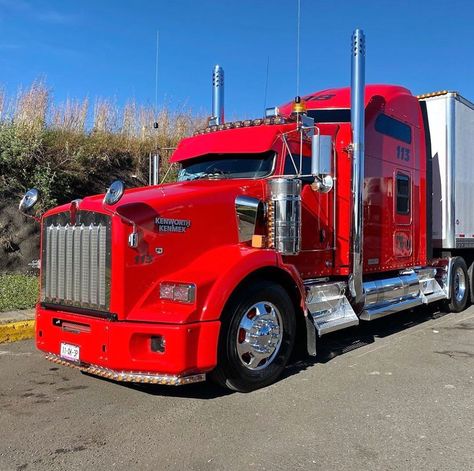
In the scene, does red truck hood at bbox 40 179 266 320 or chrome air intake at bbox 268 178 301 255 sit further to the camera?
chrome air intake at bbox 268 178 301 255

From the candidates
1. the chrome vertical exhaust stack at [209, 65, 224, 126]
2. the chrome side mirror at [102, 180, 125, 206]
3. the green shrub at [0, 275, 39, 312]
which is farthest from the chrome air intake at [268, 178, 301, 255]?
the green shrub at [0, 275, 39, 312]

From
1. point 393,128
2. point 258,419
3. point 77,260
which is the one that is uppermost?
point 393,128

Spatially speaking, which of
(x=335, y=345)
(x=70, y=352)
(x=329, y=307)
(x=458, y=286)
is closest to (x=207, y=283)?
(x=70, y=352)

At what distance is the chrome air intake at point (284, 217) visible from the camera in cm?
536

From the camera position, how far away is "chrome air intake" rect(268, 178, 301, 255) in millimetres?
5363

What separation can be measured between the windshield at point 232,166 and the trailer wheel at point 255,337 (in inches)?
53.6

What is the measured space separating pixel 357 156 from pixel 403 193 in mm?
1790

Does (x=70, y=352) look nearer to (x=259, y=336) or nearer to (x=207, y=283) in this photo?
(x=207, y=283)

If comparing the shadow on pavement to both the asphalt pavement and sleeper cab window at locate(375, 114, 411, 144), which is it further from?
sleeper cab window at locate(375, 114, 411, 144)

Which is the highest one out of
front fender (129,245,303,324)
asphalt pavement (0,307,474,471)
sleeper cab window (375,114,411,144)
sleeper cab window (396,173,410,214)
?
sleeper cab window (375,114,411,144)

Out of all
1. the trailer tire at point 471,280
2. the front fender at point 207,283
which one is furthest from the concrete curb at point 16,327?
the trailer tire at point 471,280

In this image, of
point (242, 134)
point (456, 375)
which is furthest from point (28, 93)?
point (456, 375)

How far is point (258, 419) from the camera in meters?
4.32

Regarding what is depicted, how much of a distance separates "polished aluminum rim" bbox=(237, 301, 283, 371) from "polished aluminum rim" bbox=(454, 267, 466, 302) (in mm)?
5559
